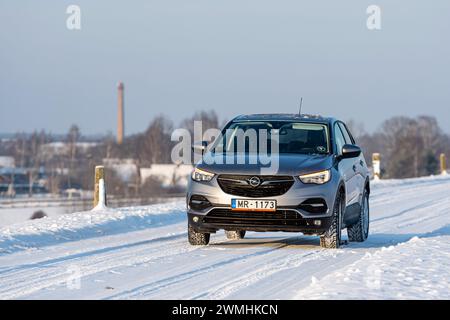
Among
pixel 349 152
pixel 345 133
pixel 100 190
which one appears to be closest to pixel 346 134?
pixel 345 133

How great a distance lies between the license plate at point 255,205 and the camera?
36.4 feet

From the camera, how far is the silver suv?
36.5ft

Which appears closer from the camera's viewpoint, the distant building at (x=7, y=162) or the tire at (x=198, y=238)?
the tire at (x=198, y=238)

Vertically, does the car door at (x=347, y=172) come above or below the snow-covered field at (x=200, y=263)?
above

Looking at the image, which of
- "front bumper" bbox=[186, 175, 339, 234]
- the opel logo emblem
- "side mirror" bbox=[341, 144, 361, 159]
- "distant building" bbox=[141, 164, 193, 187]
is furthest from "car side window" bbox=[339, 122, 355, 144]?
"distant building" bbox=[141, 164, 193, 187]

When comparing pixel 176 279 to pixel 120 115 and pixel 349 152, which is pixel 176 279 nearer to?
pixel 349 152

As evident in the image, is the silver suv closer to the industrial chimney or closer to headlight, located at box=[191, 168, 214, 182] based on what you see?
headlight, located at box=[191, 168, 214, 182]

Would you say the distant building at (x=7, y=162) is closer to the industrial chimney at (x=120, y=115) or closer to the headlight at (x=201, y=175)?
the industrial chimney at (x=120, y=115)

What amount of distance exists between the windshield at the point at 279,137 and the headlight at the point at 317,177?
0.74 m

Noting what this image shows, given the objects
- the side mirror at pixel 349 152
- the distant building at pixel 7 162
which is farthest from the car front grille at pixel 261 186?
the distant building at pixel 7 162

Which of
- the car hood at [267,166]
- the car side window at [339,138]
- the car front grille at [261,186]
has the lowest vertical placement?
the car front grille at [261,186]
